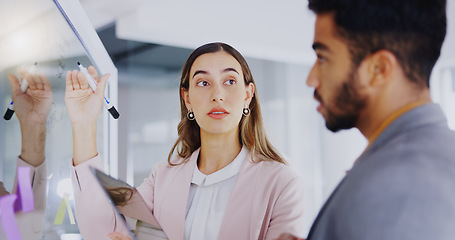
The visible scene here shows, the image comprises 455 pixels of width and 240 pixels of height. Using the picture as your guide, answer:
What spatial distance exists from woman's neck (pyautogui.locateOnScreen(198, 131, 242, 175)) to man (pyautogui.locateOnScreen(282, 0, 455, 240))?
36 centimetres

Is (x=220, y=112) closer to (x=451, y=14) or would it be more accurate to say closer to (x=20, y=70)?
(x=20, y=70)

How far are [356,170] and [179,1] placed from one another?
135cm

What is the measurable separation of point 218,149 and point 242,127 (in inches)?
2.6

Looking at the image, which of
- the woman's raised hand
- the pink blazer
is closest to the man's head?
the pink blazer

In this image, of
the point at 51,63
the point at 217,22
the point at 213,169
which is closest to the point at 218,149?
the point at 213,169

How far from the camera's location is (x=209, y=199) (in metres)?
0.79

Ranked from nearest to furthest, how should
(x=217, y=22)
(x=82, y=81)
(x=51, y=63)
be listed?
(x=51, y=63)
(x=82, y=81)
(x=217, y=22)

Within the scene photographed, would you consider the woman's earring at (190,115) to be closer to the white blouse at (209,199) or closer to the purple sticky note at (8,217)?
the white blouse at (209,199)

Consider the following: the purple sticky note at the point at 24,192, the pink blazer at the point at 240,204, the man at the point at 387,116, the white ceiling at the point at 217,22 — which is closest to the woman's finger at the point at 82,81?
the pink blazer at the point at 240,204

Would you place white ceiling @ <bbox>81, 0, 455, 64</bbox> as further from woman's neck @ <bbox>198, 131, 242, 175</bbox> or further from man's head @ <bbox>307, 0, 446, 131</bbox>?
man's head @ <bbox>307, 0, 446, 131</bbox>

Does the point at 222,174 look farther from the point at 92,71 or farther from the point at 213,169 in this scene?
the point at 92,71

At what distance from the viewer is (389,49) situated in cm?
44

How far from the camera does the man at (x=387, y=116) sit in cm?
39

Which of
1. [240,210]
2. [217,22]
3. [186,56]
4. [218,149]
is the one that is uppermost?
[217,22]
